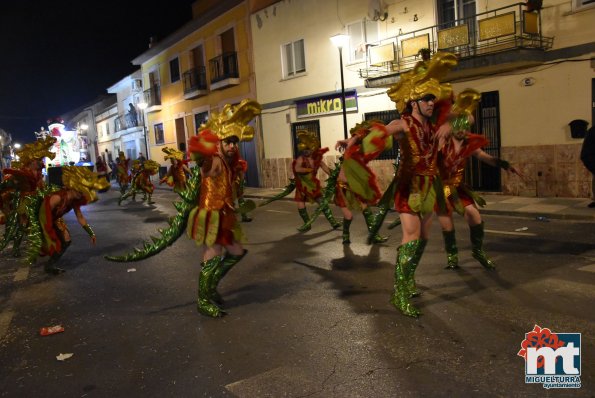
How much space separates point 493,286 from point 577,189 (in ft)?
26.2

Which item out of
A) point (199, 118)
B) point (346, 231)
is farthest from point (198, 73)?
point (346, 231)

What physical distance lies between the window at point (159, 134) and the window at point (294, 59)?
1488 centimetres

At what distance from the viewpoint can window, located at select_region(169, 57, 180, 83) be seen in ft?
99.3

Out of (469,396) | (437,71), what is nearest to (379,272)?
(437,71)

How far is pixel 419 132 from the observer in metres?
4.56

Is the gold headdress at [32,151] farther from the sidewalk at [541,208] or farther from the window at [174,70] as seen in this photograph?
the window at [174,70]

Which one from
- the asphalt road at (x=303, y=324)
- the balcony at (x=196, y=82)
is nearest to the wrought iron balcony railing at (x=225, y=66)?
the balcony at (x=196, y=82)

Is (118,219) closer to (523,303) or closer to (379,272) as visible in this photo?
(379,272)

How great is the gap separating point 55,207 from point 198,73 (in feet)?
68.6

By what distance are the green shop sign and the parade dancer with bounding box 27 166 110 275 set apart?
11360mm

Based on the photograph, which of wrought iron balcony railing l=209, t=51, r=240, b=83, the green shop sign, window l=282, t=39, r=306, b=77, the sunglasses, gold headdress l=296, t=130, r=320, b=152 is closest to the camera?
the sunglasses

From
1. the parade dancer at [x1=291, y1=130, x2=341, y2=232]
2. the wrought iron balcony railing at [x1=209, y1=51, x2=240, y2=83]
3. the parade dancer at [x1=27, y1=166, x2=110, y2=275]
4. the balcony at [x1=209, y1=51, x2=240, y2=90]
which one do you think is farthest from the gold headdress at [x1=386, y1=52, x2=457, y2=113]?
the wrought iron balcony railing at [x1=209, y1=51, x2=240, y2=83]

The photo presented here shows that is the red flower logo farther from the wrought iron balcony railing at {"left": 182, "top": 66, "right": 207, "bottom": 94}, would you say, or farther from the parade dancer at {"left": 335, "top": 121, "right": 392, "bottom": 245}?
the wrought iron balcony railing at {"left": 182, "top": 66, "right": 207, "bottom": 94}

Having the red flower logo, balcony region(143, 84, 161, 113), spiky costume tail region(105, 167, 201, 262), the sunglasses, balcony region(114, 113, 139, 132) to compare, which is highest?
balcony region(143, 84, 161, 113)
